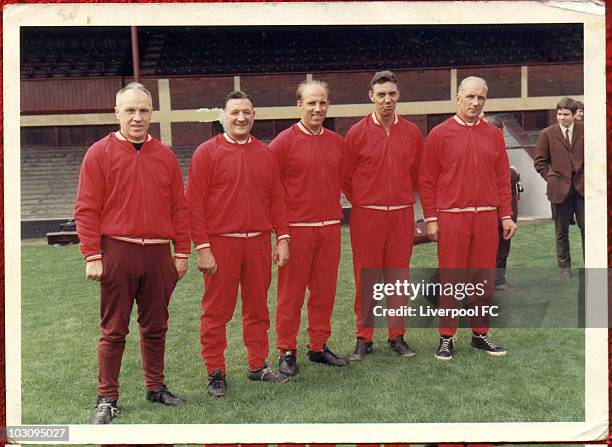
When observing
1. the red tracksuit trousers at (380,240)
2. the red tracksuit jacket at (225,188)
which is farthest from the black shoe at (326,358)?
the red tracksuit jacket at (225,188)

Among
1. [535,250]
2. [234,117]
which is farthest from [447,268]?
[535,250]

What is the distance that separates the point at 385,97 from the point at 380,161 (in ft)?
0.77

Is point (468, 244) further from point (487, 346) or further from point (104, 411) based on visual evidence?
point (104, 411)

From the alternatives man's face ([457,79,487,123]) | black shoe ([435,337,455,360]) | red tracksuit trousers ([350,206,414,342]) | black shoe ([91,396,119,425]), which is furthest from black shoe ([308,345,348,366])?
man's face ([457,79,487,123])

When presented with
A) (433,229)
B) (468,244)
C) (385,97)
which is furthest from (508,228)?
(385,97)

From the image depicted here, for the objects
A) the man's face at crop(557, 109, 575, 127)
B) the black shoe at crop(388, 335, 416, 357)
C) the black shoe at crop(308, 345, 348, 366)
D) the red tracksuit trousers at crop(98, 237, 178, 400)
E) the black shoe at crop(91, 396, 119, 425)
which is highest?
the man's face at crop(557, 109, 575, 127)

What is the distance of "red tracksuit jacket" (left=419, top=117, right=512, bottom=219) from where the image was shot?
2.36m

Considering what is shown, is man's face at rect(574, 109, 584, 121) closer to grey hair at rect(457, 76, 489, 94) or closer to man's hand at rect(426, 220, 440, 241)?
grey hair at rect(457, 76, 489, 94)

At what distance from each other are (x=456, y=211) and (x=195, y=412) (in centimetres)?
116

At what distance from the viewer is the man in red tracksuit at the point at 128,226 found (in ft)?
6.45

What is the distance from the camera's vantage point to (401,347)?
2422 millimetres

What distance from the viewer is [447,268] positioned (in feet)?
7.27

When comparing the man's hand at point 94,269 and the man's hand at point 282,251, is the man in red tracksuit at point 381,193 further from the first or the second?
the man's hand at point 94,269

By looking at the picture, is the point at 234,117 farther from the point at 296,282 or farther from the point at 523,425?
the point at 523,425
